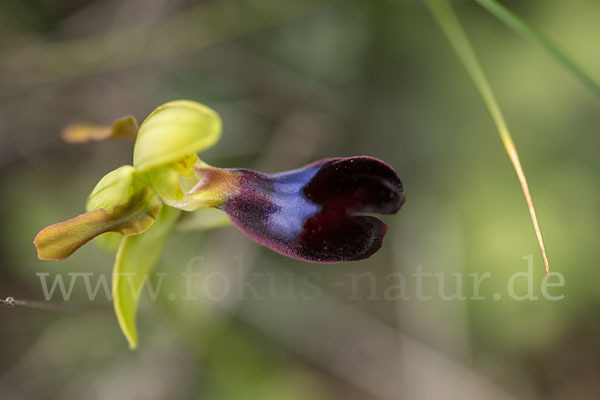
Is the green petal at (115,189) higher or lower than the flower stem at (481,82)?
lower

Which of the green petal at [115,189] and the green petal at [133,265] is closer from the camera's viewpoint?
the green petal at [115,189]

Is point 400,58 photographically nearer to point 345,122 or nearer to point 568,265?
point 345,122

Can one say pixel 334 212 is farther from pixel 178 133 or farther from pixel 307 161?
pixel 307 161

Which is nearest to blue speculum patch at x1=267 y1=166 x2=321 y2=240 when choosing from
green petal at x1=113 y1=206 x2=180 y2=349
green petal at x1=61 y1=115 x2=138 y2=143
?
green petal at x1=113 y1=206 x2=180 y2=349

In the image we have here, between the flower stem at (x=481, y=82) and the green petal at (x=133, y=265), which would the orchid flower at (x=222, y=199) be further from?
the flower stem at (x=481, y=82)

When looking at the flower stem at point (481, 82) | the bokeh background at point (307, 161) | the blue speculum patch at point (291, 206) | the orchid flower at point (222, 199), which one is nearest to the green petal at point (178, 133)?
the orchid flower at point (222, 199)

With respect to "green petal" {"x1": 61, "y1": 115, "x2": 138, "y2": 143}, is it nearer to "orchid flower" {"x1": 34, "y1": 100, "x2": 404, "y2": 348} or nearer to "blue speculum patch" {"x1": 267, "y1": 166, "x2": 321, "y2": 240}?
"orchid flower" {"x1": 34, "y1": 100, "x2": 404, "y2": 348}

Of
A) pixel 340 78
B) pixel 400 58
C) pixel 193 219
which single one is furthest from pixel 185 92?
pixel 193 219
